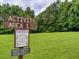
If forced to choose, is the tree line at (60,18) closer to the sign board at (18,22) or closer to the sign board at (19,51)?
the sign board at (18,22)

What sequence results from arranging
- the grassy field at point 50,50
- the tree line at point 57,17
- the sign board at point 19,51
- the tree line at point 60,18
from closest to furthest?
the sign board at point 19,51 → the grassy field at point 50,50 → the tree line at point 57,17 → the tree line at point 60,18

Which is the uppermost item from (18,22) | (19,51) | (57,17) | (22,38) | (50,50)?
(57,17)

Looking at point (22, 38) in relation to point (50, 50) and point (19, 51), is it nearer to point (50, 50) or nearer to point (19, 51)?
point (19, 51)

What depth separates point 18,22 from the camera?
5719mm

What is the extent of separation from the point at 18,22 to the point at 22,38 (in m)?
0.36

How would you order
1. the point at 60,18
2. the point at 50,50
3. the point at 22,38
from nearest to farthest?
the point at 22,38
the point at 50,50
the point at 60,18

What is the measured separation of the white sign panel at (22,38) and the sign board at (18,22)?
0.43 ft

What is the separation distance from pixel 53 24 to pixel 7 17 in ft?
123

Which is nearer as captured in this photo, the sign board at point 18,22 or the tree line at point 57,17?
the sign board at point 18,22

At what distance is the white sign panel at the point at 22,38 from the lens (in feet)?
18.5

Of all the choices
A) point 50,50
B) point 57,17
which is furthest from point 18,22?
point 57,17

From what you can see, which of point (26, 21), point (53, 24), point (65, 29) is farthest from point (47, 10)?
point (26, 21)

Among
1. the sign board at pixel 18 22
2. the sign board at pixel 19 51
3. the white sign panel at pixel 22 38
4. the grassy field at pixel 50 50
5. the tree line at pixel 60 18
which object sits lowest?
the grassy field at pixel 50 50

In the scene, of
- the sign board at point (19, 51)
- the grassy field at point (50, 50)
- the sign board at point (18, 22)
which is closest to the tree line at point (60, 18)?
the grassy field at point (50, 50)
